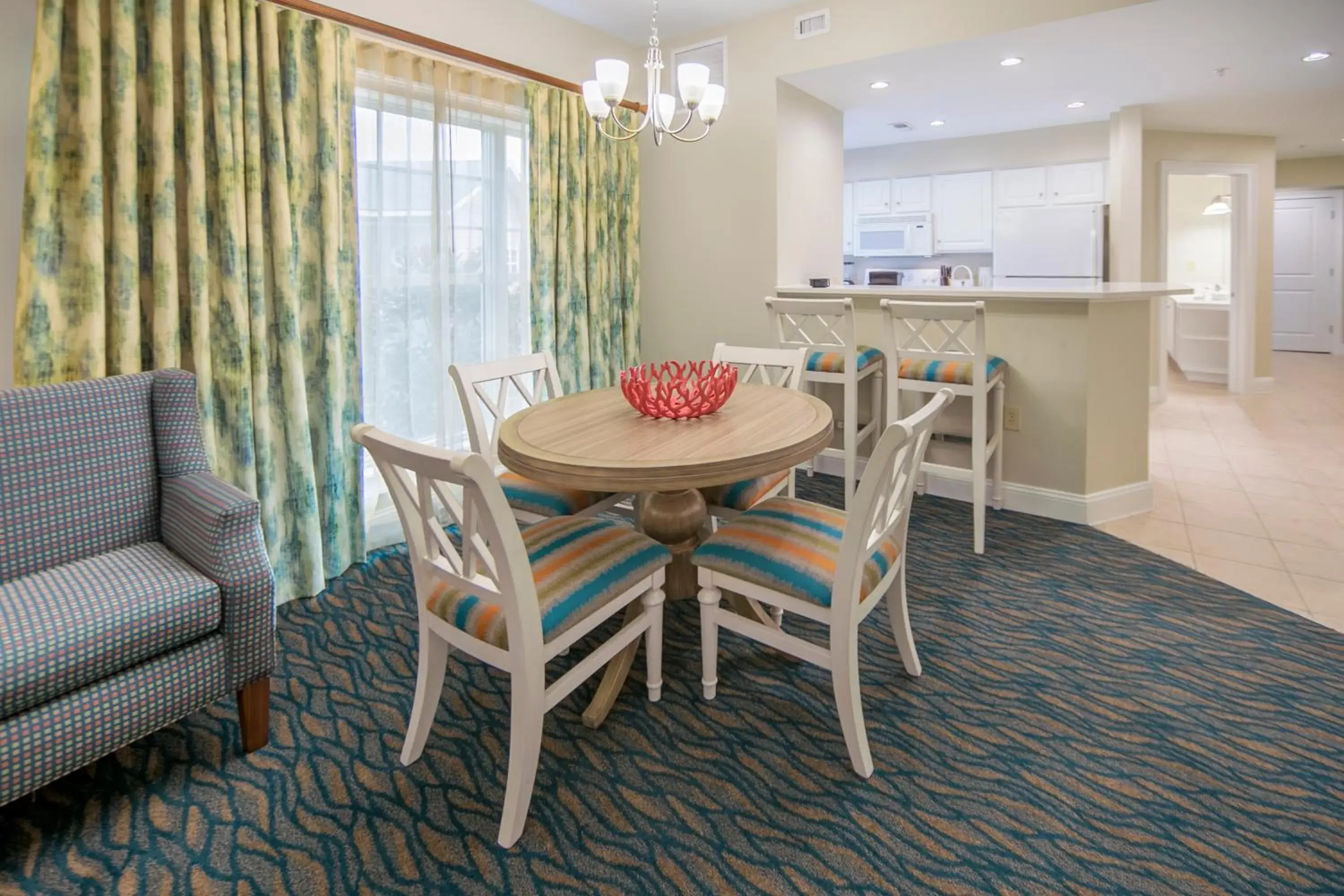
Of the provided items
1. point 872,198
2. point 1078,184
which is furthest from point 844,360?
point 872,198

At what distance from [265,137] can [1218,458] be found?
5.38m

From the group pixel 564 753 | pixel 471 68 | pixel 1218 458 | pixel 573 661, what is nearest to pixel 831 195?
pixel 471 68

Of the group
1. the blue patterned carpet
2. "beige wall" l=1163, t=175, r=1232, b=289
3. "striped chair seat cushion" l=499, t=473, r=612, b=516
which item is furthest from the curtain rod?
"beige wall" l=1163, t=175, r=1232, b=289

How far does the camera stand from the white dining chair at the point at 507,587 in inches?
57.7

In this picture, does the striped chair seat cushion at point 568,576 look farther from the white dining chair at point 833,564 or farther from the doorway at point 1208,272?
the doorway at point 1208,272

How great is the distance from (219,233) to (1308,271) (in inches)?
475

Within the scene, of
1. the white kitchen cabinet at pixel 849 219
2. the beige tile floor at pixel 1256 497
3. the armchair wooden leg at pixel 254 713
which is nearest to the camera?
the armchair wooden leg at pixel 254 713

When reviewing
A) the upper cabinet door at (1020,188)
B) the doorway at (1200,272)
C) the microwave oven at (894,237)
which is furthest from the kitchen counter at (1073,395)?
the doorway at (1200,272)

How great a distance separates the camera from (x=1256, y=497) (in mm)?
3885

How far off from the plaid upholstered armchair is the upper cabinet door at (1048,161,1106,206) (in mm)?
6453

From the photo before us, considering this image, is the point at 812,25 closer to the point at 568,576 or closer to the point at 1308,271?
the point at 568,576

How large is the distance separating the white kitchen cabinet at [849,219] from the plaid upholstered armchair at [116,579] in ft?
21.2

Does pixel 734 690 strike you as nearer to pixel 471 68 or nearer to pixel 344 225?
pixel 344 225

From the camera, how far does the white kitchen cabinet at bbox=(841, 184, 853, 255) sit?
7438 mm
